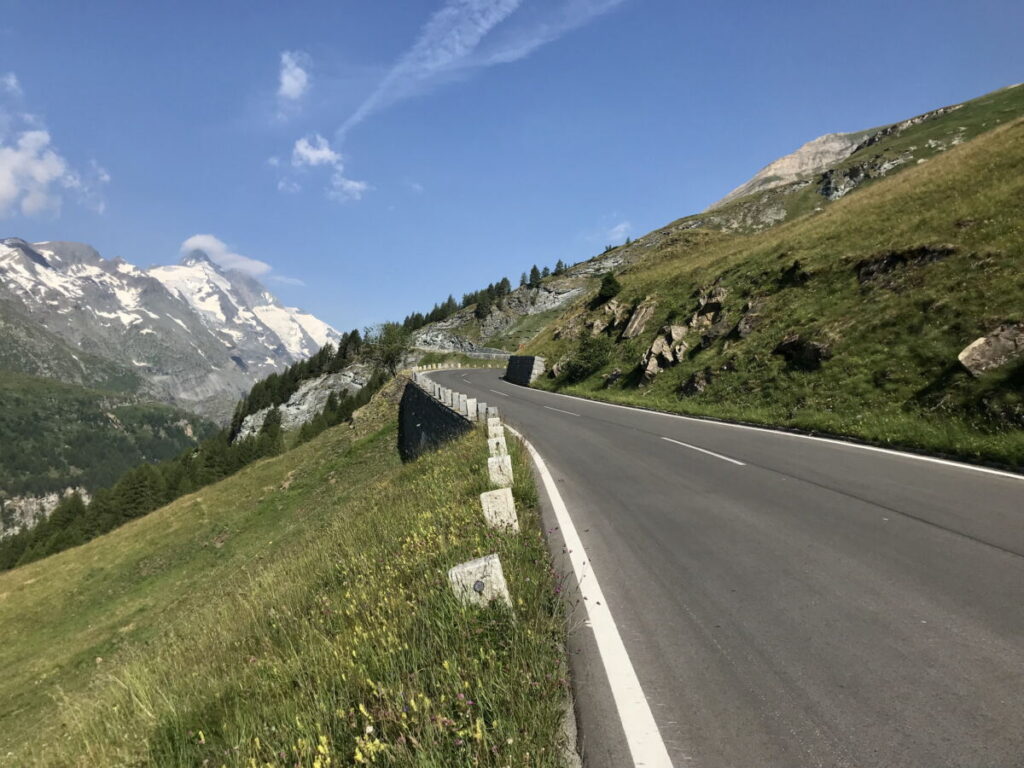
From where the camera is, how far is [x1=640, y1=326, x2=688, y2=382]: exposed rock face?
25.8 meters

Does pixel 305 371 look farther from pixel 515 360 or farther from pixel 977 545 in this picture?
pixel 977 545

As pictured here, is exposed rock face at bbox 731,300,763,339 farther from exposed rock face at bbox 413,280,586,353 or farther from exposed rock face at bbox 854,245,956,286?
exposed rock face at bbox 413,280,586,353

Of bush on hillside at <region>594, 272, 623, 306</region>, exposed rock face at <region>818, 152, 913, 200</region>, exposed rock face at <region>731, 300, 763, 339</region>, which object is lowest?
exposed rock face at <region>731, 300, 763, 339</region>

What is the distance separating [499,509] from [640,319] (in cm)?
3043

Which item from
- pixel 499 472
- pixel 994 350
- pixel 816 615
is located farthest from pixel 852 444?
pixel 816 615

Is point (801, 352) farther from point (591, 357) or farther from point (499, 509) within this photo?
point (591, 357)

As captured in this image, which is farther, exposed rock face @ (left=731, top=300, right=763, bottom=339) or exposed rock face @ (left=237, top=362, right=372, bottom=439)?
exposed rock face @ (left=237, top=362, right=372, bottom=439)

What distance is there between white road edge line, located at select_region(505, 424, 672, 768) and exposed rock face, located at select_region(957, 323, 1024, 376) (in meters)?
11.5

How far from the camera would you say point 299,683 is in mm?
3725

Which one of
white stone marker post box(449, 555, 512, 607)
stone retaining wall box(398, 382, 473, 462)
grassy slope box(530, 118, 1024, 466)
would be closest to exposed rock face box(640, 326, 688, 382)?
grassy slope box(530, 118, 1024, 466)

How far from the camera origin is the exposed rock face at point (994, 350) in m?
11.2

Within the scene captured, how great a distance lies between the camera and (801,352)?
17688 mm

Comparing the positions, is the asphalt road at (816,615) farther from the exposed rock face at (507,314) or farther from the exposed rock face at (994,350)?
the exposed rock face at (507,314)

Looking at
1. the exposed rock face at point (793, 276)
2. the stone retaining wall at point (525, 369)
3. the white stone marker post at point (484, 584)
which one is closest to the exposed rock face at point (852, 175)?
the stone retaining wall at point (525, 369)
